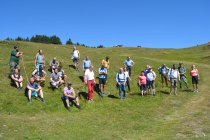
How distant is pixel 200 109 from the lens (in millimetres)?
30453

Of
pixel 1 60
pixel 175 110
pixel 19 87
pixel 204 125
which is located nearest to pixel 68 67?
pixel 1 60

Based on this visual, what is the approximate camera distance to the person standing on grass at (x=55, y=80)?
106 feet

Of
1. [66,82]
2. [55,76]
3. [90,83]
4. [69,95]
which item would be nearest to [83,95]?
[90,83]

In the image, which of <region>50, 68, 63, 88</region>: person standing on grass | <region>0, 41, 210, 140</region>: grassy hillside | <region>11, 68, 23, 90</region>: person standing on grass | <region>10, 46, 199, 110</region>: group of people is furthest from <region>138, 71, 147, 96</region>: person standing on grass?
<region>11, 68, 23, 90</region>: person standing on grass

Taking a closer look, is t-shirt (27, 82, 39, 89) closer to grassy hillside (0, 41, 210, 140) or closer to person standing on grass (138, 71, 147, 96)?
grassy hillside (0, 41, 210, 140)

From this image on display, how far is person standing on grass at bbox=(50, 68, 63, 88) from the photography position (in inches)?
1273

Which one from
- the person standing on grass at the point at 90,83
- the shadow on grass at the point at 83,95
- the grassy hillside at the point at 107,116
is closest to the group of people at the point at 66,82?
the person standing on grass at the point at 90,83

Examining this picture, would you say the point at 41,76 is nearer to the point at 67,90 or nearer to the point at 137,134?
the point at 67,90

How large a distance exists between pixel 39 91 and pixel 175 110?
10.2 meters

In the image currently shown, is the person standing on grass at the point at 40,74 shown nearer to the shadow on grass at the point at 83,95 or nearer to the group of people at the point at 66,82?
the group of people at the point at 66,82

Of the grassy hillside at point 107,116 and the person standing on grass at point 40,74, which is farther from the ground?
the person standing on grass at point 40,74

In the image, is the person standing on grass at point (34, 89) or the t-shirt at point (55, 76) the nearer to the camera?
the person standing on grass at point (34, 89)

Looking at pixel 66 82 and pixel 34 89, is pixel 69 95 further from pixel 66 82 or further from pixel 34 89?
pixel 66 82

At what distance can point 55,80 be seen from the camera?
32562mm
